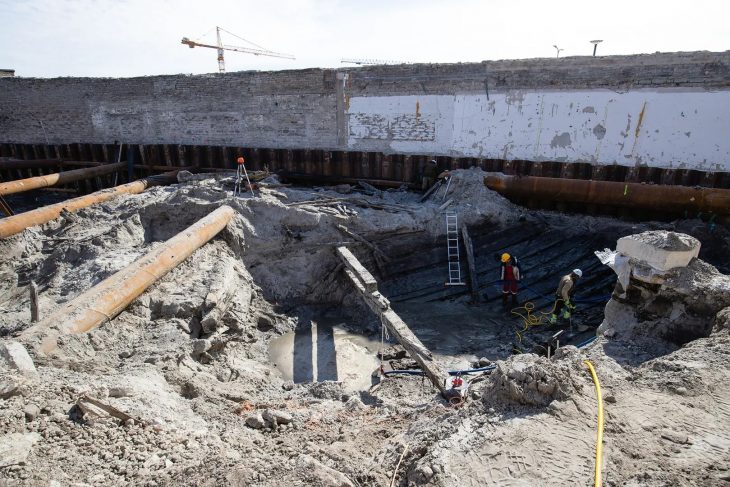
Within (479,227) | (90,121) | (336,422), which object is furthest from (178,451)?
(90,121)

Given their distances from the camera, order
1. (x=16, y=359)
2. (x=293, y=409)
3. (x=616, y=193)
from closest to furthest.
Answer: (x=16, y=359)
(x=293, y=409)
(x=616, y=193)

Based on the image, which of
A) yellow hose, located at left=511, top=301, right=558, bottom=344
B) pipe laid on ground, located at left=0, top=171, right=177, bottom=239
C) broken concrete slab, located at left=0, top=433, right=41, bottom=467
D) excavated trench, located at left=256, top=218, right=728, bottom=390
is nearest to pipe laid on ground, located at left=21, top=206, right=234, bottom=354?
broken concrete slab, located at left=0, top=433, right=41, bottom=467

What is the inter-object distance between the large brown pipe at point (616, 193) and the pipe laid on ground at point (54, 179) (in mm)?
12189

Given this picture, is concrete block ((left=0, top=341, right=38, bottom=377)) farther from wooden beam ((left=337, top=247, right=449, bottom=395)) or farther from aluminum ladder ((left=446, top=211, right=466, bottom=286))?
aluminum ladder ((left=446, top=211, right=466, bottom=286))

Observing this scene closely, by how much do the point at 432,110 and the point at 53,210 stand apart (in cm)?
998

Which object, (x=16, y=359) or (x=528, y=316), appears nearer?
(x=16, y=359)

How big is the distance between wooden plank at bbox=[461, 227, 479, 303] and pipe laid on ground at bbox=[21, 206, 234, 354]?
18.4ft

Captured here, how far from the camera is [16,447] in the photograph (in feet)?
10.4

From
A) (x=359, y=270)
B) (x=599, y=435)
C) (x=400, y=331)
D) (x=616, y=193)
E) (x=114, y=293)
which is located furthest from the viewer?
(x=616, y=193)

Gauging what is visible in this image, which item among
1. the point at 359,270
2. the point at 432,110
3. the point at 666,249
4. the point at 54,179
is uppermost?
the point at 432,110

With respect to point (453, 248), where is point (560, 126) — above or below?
above

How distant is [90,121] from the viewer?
15844 millimetres

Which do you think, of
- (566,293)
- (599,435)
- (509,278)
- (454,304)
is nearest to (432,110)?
(509,278)

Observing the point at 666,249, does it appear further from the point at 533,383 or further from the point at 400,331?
the point at 400,331
